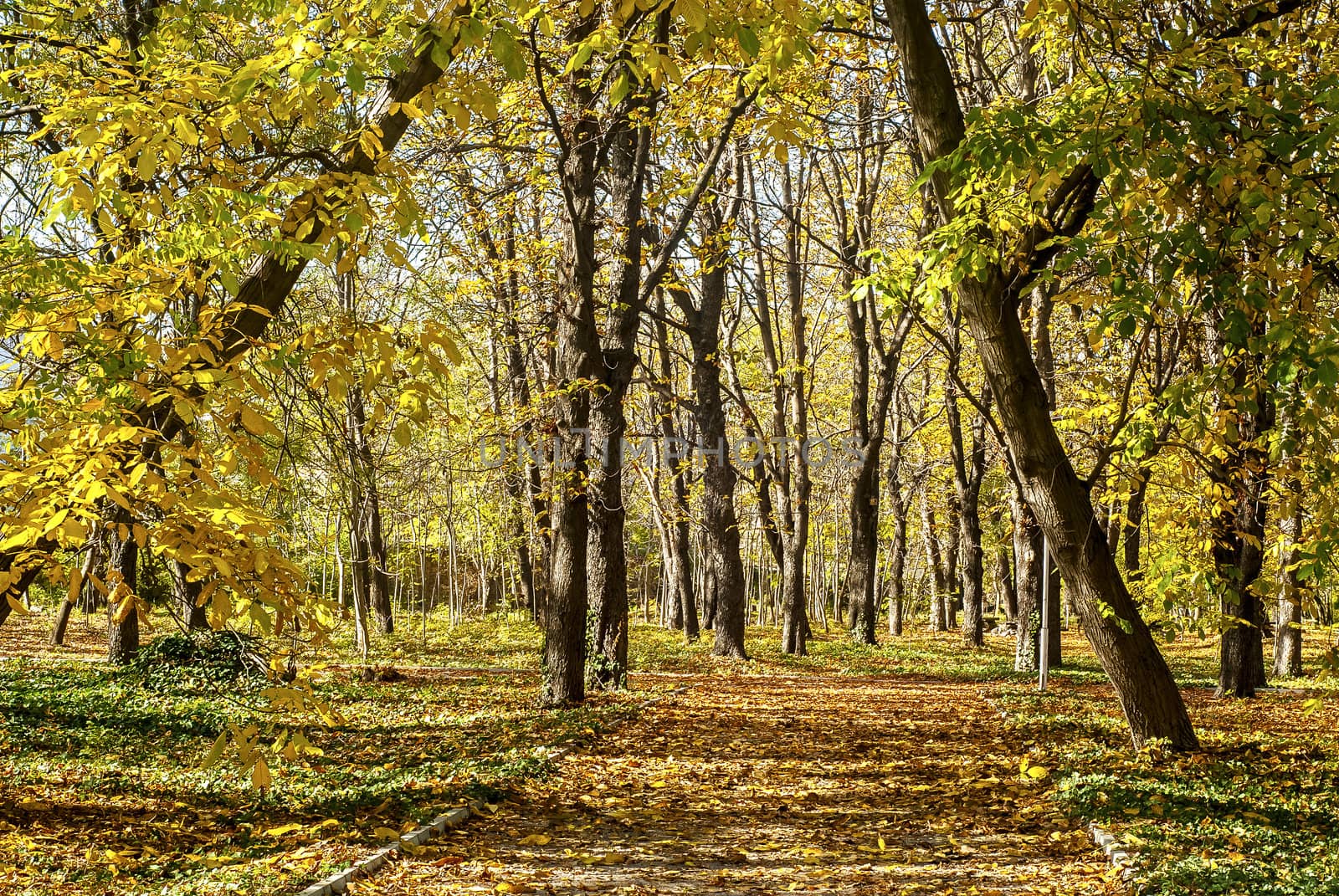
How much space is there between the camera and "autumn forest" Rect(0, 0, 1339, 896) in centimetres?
349

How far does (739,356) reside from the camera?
55.7 ft

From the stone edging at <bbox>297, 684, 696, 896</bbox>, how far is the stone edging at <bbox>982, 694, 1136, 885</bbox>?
3.66m

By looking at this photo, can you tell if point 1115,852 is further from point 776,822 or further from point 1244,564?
point 1244,564

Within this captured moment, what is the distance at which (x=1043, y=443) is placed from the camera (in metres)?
7.13

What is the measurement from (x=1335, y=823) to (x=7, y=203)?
10169mm

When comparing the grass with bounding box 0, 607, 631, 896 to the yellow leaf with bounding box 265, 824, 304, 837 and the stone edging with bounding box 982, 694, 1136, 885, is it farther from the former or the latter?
the stone edging with bounding box 982, 694, 1136, 885

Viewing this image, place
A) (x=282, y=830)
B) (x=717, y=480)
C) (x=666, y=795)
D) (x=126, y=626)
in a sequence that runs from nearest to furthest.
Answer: (x=282, y=830) < (x=666, y=795) < (x=126, y=626) < (x=717, y=480)

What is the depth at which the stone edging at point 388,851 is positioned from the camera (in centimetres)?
466

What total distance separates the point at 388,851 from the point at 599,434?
6.16m

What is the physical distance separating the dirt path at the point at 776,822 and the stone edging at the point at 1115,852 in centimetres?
7

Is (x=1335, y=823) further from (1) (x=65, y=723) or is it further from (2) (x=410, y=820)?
(1) (x=65, y=723)

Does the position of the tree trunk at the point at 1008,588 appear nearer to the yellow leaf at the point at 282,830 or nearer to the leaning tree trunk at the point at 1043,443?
the leaning tree trunk at the point at 1043,443

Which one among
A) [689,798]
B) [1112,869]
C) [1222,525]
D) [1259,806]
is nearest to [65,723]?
[689,798]

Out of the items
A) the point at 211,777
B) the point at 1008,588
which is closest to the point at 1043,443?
the point at 211,777
